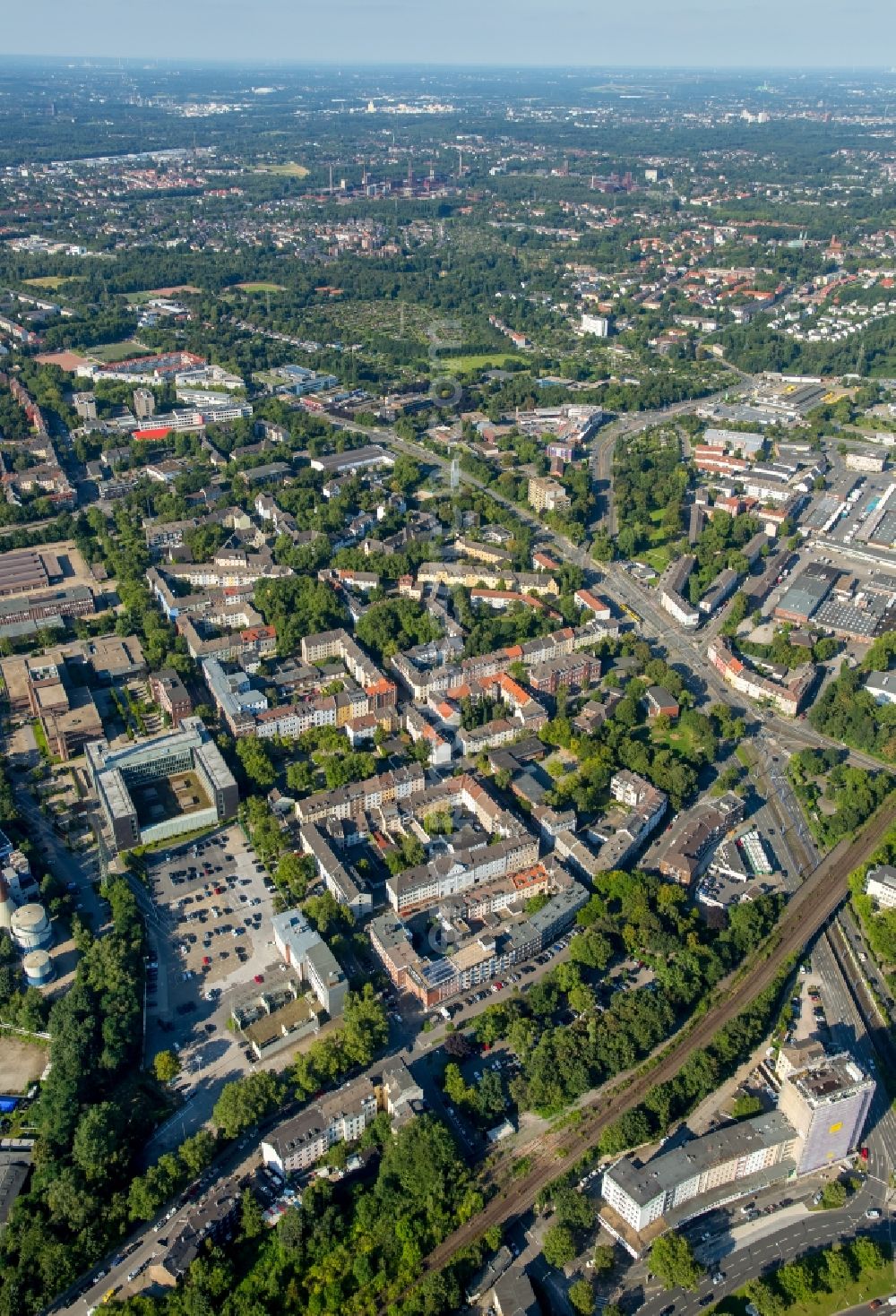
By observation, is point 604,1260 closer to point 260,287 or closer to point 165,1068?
point 165,1068

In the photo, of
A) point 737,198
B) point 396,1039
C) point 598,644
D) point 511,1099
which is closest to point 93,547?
point 598,644

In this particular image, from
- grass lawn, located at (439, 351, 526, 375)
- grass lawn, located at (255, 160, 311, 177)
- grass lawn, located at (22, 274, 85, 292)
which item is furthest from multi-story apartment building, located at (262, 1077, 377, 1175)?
grass lawn, located at (255, 160, 311, 177)

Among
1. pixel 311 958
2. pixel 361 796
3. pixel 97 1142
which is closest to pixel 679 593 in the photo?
pixel 361 796

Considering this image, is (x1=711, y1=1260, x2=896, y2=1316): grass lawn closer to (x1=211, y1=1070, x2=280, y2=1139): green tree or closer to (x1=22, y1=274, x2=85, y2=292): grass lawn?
(x1=211, y1=1070, x2=280, y2=1139): green tree

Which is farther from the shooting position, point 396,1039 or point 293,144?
point 293,144

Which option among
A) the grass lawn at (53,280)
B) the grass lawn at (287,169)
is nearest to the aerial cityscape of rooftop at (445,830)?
the grass lawn at (53,280)

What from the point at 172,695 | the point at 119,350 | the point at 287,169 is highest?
the point at 287,169

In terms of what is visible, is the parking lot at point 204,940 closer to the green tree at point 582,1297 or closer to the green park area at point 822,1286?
the green tree at point 582,1297

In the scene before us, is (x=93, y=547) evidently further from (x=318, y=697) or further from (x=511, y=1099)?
(x=511, y=1099)
